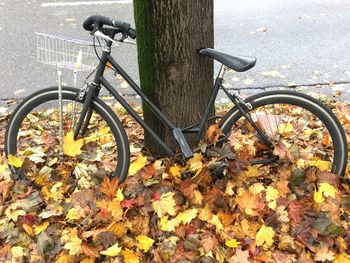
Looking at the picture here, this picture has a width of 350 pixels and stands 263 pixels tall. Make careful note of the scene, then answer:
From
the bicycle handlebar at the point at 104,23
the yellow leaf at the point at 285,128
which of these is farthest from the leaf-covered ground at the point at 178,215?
the bicycle handlebar at the point at 104,23

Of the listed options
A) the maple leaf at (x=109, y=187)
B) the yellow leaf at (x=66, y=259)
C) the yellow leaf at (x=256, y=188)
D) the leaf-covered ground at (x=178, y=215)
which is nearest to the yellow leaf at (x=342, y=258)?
the leaf-covered ground at (x=178, y=215)

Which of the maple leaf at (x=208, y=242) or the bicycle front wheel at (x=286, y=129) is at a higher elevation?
the bicycle front wheel at (x=286, y=129)

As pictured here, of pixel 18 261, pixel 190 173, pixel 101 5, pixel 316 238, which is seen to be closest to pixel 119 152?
pixel 190 173

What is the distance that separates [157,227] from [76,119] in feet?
3.05

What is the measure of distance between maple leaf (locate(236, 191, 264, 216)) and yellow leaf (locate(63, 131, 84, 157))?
3.69 feet

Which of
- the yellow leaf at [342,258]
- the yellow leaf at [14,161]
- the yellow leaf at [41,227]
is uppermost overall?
the yellow leaf at [14,161]

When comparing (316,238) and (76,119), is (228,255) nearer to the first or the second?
(316,238)

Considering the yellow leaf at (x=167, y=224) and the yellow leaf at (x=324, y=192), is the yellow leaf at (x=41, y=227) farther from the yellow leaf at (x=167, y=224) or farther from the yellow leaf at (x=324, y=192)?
the yellow leaf at (x=324, y=192)

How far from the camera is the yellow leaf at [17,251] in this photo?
2.48 meters

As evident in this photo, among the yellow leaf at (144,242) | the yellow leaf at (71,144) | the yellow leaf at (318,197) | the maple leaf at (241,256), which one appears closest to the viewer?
the maple leaf at (241,256)

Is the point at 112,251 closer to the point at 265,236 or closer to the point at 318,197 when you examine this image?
the point at 265,236

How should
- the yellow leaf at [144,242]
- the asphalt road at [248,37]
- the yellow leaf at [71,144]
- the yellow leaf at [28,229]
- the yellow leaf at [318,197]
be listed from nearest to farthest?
the yellow leaf at [144,242] < the yellow leaf at [28,229] < the yellow leaf at [318,197] < the yellow leaf at [71,144] < the asphalt road at [248,37]

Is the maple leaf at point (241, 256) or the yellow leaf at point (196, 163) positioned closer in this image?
the maple leaf at point (241, 256)

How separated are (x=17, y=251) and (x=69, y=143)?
0.77m
